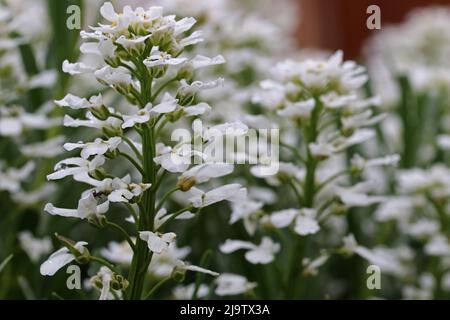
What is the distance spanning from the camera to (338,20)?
4.98ft

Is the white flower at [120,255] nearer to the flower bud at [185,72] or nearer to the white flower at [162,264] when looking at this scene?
the white flower at [162,264]

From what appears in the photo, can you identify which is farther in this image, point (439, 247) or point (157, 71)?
point (439, 247)

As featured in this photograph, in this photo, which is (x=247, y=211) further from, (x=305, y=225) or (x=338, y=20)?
(x=338, y=20)

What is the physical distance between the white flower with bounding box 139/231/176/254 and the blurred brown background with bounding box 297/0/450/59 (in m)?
1.12

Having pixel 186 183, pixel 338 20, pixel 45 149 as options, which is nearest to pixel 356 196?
pixel 186 183

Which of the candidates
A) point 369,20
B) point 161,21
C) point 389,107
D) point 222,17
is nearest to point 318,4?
point 389,107

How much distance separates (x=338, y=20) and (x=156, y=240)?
4.17 feet

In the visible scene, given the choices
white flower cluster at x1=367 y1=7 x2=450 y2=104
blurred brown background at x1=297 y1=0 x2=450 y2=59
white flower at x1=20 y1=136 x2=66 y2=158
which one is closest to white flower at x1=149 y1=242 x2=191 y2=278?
white flower at x1=20 y1=136 x2=66 y2=158

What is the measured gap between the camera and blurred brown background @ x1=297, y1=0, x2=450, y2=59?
144 centimetres

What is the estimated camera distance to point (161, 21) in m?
0.34

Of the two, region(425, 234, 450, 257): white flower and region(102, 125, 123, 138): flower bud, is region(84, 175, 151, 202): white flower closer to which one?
region(102, 125, 123, 138): flower bud

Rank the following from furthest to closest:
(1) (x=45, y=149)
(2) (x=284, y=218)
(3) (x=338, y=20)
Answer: (3) (x=338, y=20) < (1) (x=45, y=149) < (2) (x=284, y=218)

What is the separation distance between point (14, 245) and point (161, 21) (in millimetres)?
261

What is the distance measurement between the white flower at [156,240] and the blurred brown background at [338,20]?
112 centimetres
